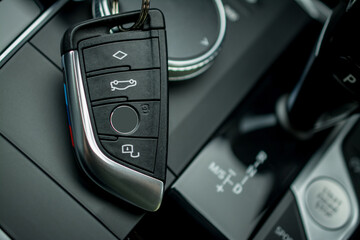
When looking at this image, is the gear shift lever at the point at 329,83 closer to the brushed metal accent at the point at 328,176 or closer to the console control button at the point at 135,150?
the brushed metal accent at the point at 328,176

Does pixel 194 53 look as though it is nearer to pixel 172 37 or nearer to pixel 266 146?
pixel 172 37

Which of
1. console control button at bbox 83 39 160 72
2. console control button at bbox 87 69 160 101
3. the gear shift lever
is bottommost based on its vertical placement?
the gear shift lever

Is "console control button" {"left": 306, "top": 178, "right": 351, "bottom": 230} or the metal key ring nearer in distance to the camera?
the metal key ring

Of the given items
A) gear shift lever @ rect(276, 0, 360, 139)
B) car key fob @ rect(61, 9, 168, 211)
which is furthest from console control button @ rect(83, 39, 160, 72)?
gear shift lever @ rect(276, 0, 360, 139)

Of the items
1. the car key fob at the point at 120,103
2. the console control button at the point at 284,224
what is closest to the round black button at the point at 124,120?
the car key fob at the point at 120,103

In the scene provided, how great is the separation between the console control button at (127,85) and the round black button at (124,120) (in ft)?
→ 0.04

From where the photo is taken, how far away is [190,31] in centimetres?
44

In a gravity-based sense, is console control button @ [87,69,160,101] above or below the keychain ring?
below

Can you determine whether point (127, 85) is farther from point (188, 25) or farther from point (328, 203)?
point (328, 203)

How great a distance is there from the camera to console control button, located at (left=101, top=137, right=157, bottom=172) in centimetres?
37

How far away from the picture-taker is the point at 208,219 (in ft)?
1.40

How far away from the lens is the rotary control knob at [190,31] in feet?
1.39

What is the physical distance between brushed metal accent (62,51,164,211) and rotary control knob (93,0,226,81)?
9 cm

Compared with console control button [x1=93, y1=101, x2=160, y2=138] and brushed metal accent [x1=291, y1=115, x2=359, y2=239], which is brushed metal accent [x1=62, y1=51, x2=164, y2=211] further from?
brushed metal accent [x1=291, y1=115, x2=359, y2=239]
